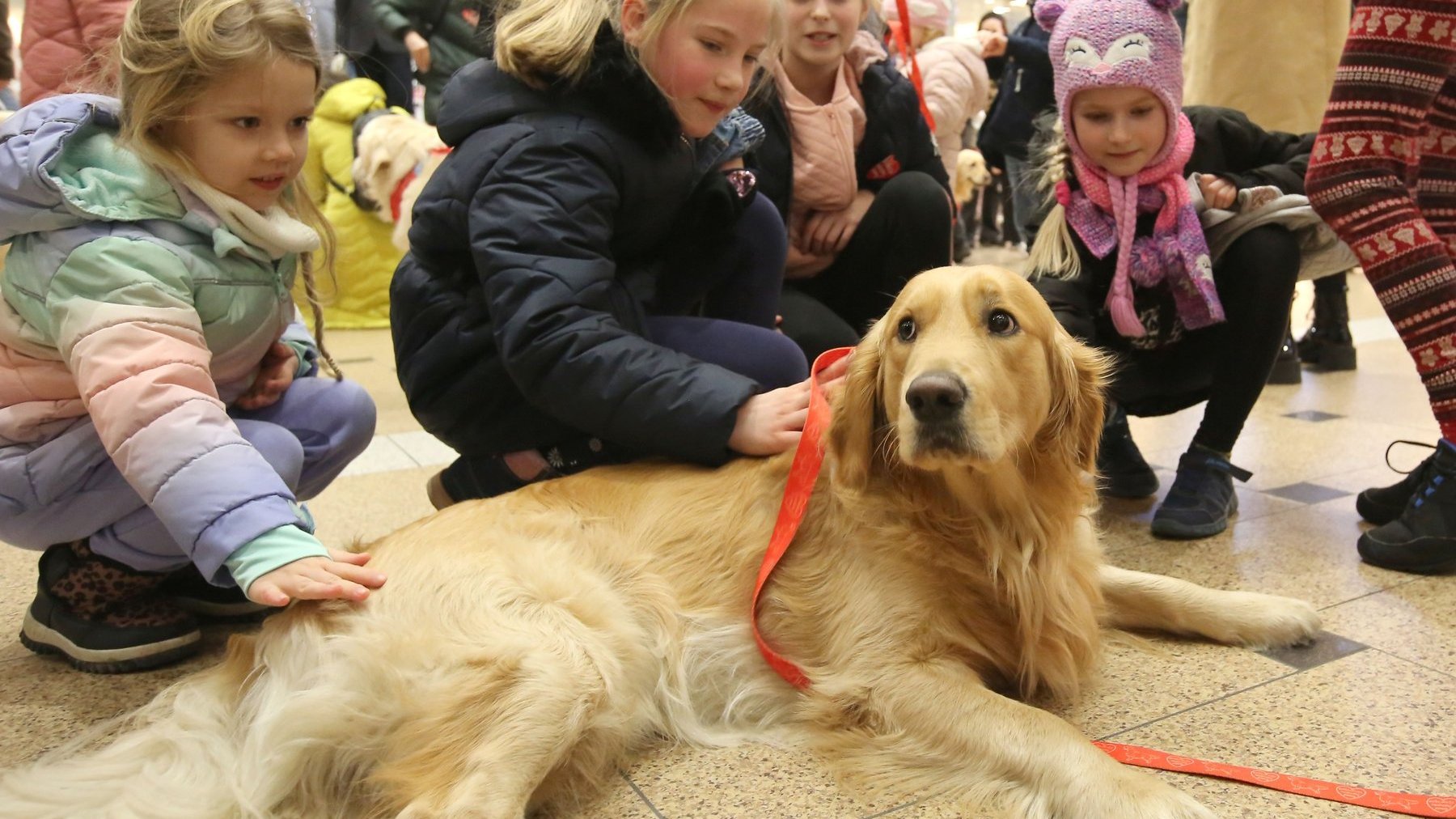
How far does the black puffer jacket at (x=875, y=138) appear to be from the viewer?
301cm

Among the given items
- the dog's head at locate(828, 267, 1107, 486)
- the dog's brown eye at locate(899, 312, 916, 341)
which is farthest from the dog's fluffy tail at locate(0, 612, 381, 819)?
the dog's brown eye at locate(899, 312, 916, 341)

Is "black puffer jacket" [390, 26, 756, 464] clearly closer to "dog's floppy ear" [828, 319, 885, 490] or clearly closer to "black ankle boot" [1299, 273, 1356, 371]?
"dog's floppy ear" [828, 319, 885, 490]

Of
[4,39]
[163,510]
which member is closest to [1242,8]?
[163,510]

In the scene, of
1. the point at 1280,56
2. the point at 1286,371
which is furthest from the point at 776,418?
the point at 1286,371

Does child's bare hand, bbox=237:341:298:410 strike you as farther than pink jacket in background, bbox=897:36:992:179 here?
No

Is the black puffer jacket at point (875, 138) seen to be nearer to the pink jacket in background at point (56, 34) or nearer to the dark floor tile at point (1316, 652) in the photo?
the dark floor tile at point (1316, 652)

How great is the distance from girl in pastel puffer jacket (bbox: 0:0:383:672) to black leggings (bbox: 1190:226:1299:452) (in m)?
2.17

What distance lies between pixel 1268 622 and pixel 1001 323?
0.84 m

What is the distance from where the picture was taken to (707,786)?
158 cm

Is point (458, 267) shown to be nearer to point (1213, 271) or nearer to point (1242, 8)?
point (1213, 271)

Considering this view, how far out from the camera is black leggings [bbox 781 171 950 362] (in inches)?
120

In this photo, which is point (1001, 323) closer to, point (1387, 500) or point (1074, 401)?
point (1074, 401)

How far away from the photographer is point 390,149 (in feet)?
18.9

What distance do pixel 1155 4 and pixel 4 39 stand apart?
3473mm
